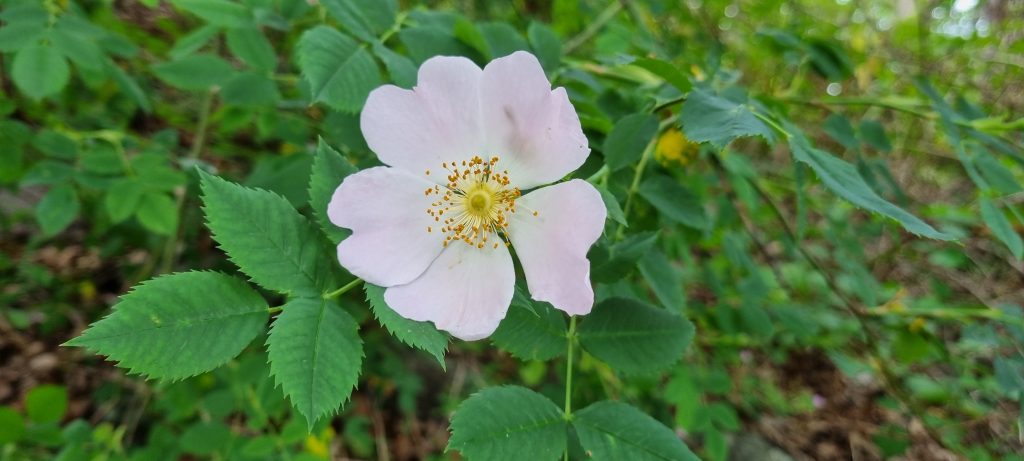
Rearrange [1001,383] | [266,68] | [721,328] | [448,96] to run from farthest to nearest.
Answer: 1. [721,328]
2. [266,68]
3. [1001,383]
4. [448,96]

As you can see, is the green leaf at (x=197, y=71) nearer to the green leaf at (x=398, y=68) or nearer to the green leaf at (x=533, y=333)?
the green leaf at (x=398, y=68)

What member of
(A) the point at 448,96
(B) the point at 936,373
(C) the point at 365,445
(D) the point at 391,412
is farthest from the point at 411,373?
(B) the point at 936,373

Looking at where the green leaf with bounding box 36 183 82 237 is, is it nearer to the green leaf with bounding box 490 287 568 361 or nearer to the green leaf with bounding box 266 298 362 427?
the green leaf with bounding box 266 298 362 427

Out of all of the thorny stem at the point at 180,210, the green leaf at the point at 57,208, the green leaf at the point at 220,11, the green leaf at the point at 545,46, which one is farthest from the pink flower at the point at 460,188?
the thorny stem at the point at 180,210

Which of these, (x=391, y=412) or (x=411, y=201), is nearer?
(x=411, y=201)

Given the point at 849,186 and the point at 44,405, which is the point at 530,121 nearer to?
the point at 849,186

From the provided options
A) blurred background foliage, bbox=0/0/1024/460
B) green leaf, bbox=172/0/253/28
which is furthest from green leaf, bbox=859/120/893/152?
green leaf, bbox=172/0/253/28

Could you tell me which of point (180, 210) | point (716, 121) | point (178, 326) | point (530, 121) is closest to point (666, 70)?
point (716, 121)

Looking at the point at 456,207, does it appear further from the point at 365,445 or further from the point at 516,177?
the point at 365,445
